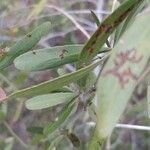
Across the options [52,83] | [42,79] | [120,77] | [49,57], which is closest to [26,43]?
[49,57]

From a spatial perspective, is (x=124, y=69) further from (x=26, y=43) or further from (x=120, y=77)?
(x=26, y=43)

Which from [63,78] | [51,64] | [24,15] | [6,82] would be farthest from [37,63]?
[24,15]

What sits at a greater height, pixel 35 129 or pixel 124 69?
pixel 124 69

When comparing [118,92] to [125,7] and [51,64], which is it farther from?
[51,64]

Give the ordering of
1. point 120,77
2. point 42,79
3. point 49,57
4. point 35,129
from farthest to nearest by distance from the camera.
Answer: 1. point 42,79
2. point 35,129
3. point 49,57
4. point 120,77

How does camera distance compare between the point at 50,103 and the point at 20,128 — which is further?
the point at 20,128

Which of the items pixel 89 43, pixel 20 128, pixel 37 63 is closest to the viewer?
pixel 89 43

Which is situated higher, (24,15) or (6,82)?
(24,15)
